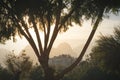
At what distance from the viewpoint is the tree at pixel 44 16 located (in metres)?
19.7

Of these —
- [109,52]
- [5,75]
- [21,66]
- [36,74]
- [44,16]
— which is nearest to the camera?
[44,16]

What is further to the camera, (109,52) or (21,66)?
(21,66)

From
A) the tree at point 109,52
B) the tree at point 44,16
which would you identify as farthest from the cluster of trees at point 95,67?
the tree at point 44,16

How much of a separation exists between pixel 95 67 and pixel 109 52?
1150 cm

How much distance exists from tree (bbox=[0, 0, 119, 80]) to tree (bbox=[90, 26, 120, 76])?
8.58 meters

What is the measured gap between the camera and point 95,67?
1606 inches

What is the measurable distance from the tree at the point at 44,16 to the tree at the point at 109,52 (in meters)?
8.58

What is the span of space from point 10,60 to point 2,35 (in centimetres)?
2156

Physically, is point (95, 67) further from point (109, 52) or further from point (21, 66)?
point (109, 52)

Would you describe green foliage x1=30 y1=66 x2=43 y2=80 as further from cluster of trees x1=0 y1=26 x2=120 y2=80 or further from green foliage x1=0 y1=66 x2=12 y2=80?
green foliage x1=0 y1=66 x2=12 y2=80

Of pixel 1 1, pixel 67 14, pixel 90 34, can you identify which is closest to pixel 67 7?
pixel 67 14

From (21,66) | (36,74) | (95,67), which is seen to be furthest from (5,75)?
(95,67)

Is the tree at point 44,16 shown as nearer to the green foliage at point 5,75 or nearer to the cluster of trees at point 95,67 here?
the cluster of trees at point 95,67

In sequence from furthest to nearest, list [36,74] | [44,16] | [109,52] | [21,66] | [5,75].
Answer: [36,74]
[21,66]
[5,75]
[109,52]
[44,16]
